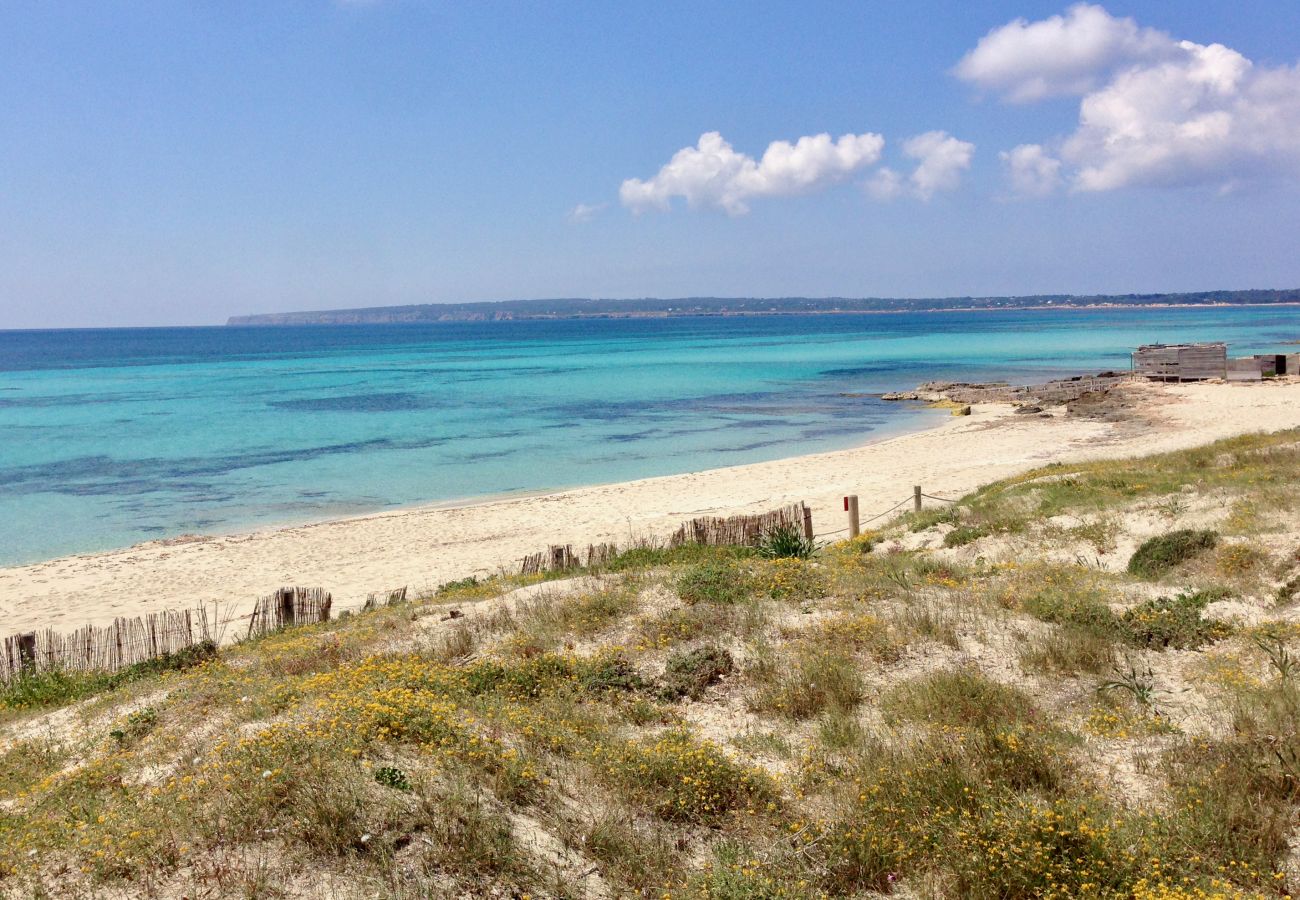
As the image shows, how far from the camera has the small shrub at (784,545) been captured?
1349 cm

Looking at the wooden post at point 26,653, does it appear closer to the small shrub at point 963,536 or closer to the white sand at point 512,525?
the white sand at point 512,525

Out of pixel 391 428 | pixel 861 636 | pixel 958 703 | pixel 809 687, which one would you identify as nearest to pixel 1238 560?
pixel 861 636

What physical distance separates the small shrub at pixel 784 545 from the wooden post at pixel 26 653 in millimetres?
9572

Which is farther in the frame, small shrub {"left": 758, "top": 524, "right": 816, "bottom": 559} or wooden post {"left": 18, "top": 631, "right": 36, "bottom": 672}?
small shrub {"left": 758, "top": 524, "right": 816, "bottom": 559}

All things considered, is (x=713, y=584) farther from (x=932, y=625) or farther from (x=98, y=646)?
(x=98, y=646)

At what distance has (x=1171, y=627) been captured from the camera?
8.48m

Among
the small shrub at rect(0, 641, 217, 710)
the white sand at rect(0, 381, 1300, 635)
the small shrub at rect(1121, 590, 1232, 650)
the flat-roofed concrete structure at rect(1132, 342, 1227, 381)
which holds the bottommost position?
the white sand at rect(0, 381, 1300, 635)

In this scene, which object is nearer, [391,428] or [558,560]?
[558,560]

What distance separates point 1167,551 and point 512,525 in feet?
50.0

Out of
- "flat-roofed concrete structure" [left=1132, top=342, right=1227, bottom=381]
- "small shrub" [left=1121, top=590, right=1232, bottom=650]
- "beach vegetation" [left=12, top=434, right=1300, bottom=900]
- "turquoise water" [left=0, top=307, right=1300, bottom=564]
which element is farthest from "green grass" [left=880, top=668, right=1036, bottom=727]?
"flat-roofed concrete structure" [left=1132, top=342, right=1227, bottom=381]

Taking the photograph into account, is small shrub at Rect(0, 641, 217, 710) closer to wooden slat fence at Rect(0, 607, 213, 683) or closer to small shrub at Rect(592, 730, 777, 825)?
wooden slat fence at Rect(0, 607, 213, 683)

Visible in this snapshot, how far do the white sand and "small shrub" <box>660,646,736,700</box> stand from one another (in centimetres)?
875

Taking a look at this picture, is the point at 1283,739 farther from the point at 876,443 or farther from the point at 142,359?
the point at 142,359

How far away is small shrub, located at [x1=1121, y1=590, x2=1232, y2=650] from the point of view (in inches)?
328
